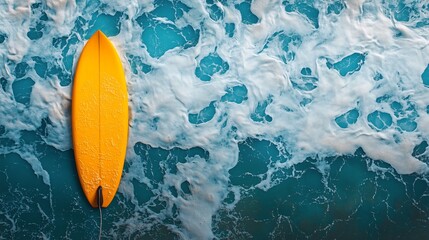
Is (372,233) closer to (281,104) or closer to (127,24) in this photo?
(281,104)

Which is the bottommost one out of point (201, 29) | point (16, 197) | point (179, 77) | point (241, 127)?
point (16, 197)

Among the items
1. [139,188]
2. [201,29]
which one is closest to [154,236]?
[139,188]

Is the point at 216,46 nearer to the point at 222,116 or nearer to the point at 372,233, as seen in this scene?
the point at 222,116

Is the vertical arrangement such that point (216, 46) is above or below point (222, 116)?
above
